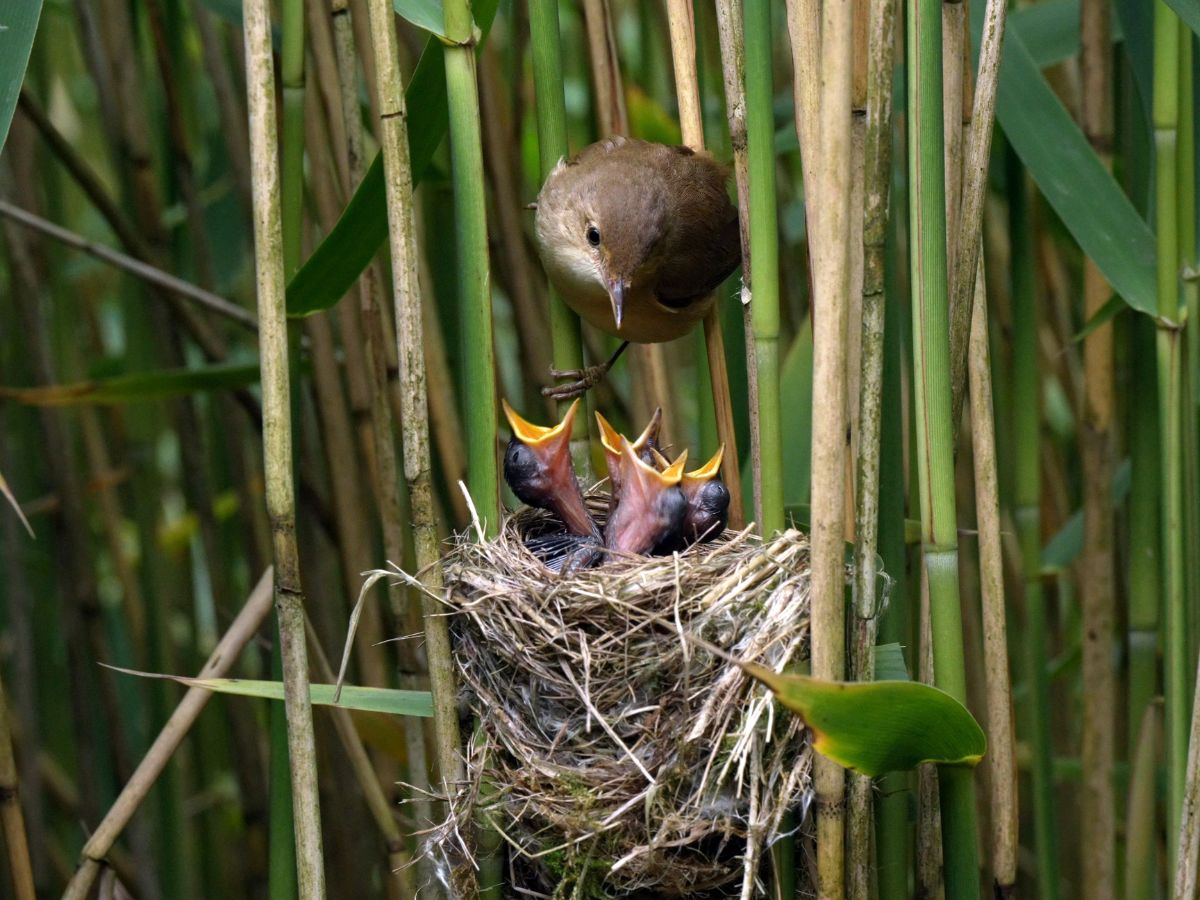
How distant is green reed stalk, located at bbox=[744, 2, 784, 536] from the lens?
52.4 inches

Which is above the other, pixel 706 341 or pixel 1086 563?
pixel 706 341

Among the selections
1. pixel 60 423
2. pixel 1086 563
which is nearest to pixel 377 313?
pixel 60 423

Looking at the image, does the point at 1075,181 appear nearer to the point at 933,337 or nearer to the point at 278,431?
the point at 933,337

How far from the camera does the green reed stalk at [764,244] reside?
1332mm

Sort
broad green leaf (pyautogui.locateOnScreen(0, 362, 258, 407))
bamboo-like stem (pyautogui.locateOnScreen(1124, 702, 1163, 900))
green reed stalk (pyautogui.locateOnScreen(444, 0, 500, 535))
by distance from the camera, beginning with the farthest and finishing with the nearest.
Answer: bamboo-like stem (pyautogui.locateOnScreen(1124, 702, 1163, 900)), broad green leaf (pyautogui.locateOnScreen(0, 362, 258, 407)), green reed stalk (pyautogui.locateOnScreen(444, 0, 500, 535))

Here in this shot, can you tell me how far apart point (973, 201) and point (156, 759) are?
131 centimetres

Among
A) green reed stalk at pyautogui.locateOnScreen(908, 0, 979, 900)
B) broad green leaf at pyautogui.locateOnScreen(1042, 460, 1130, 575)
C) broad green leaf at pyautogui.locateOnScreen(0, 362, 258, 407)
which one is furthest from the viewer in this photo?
broad green leaf at pyautogui.locateOnScreen(1042, 460, 1130, 575)

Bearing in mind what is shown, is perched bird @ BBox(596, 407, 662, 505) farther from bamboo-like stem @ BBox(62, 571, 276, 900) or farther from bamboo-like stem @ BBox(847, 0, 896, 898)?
bamboo-like stem @ BBox(847, 0, 896, 898)

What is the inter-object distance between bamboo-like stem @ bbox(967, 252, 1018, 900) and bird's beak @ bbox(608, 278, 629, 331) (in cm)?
72

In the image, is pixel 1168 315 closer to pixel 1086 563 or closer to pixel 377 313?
pixel 1086 563

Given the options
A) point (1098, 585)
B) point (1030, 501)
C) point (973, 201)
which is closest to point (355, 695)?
point (973, 201)

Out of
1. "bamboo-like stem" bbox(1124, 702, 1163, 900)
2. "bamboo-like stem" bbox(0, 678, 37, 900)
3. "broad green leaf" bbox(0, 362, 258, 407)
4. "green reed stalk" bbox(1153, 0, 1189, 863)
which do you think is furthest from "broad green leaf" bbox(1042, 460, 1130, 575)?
"bamboo-like stem" bbox(0, 678, 37, 900)

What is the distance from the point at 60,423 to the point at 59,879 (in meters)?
1.00

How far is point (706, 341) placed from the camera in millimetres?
1923
